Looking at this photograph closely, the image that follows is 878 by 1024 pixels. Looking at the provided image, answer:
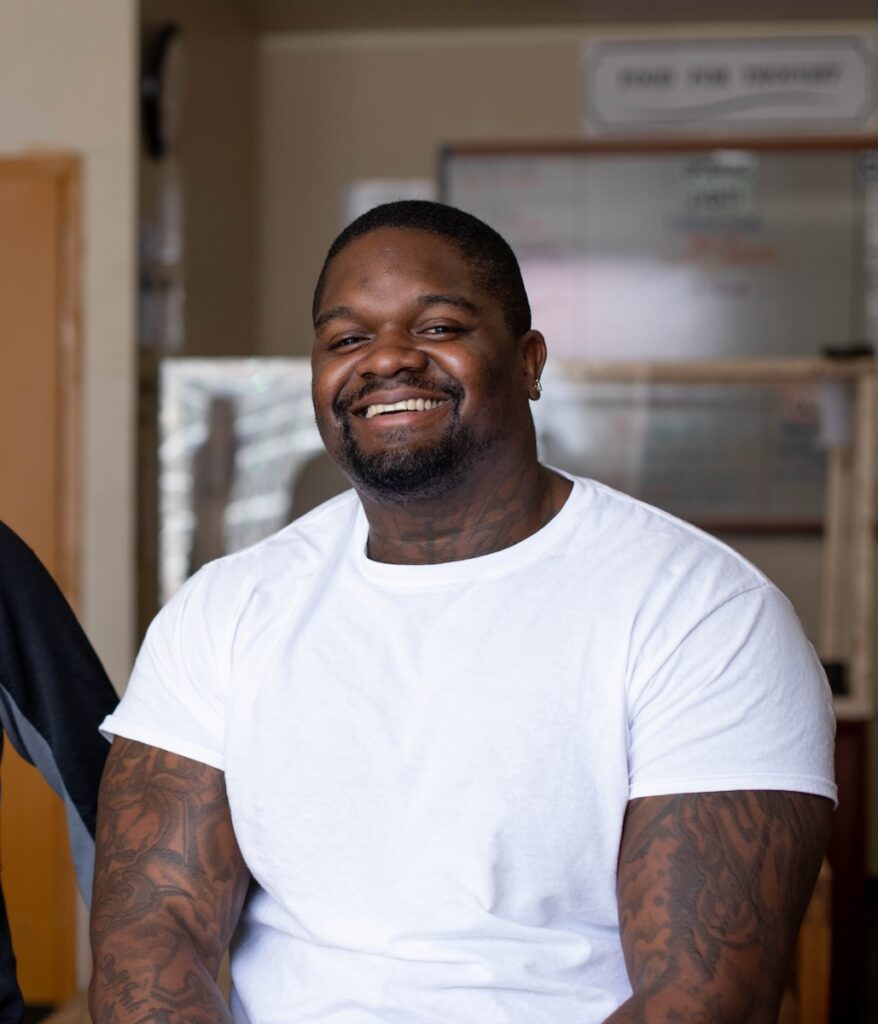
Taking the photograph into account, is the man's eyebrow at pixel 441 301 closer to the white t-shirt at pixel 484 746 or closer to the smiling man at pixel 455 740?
the smiling man at pixel 455 740

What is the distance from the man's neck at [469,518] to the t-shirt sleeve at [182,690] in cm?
21

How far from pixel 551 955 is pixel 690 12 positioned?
3038mm

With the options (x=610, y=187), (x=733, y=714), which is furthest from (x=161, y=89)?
(x=733, y=714)

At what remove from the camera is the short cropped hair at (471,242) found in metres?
1.36

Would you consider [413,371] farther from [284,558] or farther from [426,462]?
[284,558]

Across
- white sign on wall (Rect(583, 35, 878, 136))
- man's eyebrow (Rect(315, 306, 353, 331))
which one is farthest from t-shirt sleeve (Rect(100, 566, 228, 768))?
white sign on wall (Rect(583, 35, 878, 136))

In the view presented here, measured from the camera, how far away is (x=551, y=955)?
3.93ft

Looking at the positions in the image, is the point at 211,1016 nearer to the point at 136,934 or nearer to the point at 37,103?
the point at 136,934

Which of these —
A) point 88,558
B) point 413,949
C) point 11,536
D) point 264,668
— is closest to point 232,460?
point 88,558

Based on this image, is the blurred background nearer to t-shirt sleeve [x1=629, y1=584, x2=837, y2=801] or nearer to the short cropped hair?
the short cropped hair

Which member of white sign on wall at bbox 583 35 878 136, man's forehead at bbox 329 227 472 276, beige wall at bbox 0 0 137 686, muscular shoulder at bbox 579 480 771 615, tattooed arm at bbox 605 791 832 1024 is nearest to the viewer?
tattooed arm at bbox 605 791 832 1024

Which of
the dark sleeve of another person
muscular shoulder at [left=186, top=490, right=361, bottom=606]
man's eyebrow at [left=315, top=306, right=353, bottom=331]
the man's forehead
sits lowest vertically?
the dark sleeve of another person

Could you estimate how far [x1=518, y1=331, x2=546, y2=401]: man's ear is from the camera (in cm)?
141

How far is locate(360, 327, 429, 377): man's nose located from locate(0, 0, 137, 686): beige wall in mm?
1562
